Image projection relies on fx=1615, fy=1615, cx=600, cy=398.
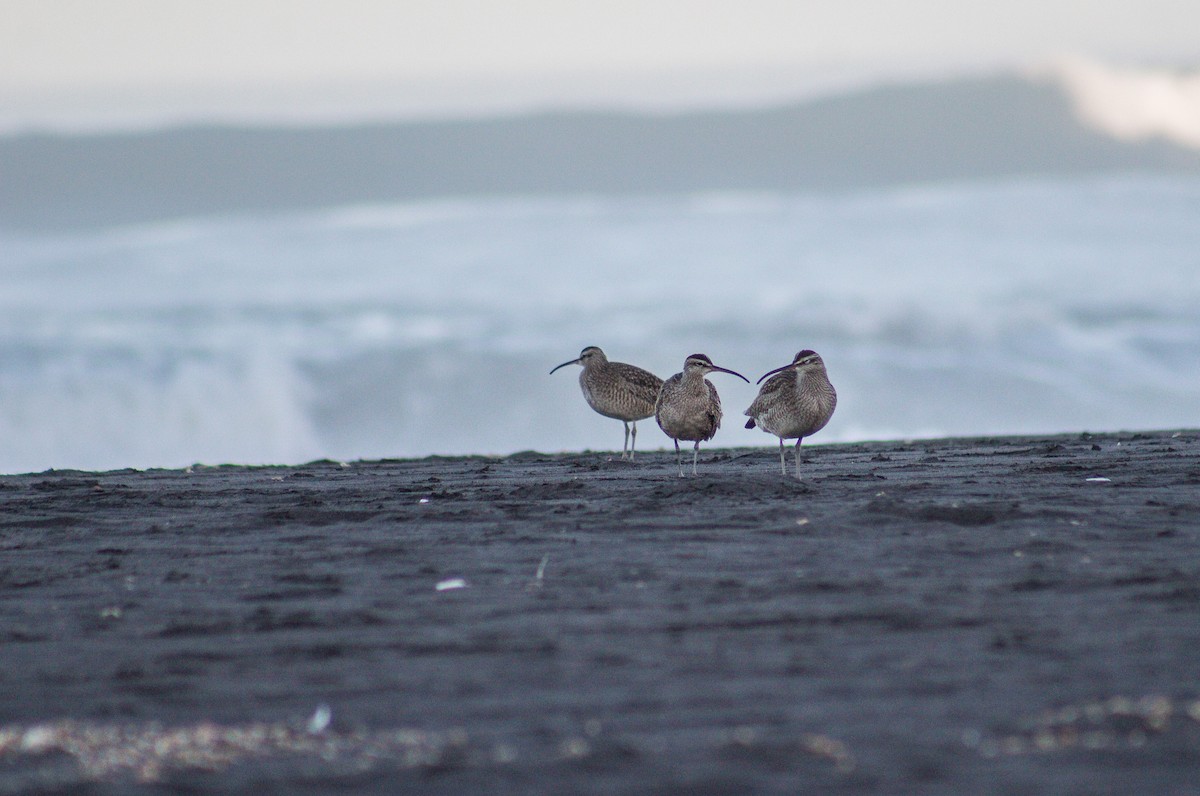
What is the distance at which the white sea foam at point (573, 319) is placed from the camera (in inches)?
1069

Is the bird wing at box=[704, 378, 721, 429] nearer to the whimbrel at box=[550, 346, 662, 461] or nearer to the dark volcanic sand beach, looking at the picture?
the dark volcanic sand beach

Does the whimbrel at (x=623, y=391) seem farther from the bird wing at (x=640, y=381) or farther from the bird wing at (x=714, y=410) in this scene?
the bird wing at (x=714, y=410)

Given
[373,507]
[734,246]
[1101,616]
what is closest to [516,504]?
[373,507]

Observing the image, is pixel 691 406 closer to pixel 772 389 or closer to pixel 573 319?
pixel 772 389

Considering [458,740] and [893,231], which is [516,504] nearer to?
[458,740]

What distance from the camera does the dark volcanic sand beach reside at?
4109 mm

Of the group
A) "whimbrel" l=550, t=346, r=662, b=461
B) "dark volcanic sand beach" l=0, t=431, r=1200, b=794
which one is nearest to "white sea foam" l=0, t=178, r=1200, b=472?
"whimbrel" l=550, t=346, r=662, b=461

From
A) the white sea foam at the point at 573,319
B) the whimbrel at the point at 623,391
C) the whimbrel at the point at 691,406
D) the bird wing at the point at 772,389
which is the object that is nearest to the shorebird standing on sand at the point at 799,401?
the bird wing at the point at 772,389

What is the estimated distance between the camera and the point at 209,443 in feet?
85.4

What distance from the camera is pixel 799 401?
1063 cm

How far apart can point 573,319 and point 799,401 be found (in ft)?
75.6

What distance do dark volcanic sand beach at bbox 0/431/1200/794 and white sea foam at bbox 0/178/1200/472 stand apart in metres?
13.3

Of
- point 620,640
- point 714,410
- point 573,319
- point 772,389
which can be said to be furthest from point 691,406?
point 573,319

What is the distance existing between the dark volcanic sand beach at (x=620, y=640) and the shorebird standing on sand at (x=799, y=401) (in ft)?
3.89
